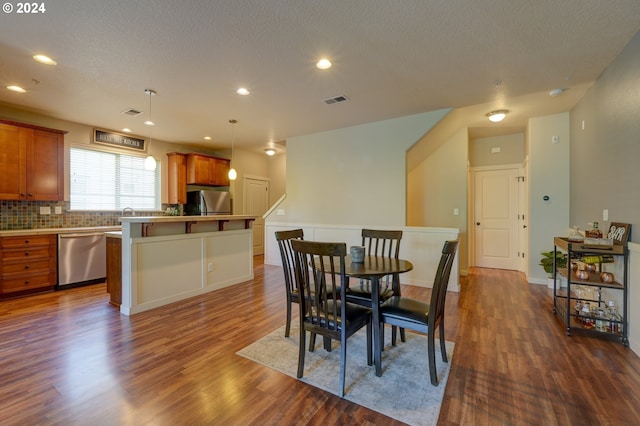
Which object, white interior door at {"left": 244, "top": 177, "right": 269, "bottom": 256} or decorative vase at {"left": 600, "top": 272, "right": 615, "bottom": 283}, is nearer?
decorative vase at {"left": 600, "top": 272, "right": 615, "bottom": 283}

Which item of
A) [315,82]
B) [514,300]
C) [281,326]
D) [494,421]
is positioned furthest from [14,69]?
[514,300]

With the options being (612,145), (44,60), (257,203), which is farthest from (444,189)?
(44,60)

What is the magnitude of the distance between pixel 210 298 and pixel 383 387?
8.95 feet

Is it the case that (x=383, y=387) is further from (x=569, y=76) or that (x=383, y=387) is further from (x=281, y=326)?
(x=569, y=76)

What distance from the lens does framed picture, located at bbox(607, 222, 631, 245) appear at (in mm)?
2591

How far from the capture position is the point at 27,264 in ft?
13.4

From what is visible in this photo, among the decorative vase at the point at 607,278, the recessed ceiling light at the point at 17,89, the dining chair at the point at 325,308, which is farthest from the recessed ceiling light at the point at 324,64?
the recessed ceiling light at the point at 17,89

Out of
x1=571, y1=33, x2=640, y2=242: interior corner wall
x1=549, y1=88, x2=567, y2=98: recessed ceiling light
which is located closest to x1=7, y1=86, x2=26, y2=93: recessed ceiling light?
x1=571, y1=33, x2=640, y2=242: interior corner wall

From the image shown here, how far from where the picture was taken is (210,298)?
3896 millimetres

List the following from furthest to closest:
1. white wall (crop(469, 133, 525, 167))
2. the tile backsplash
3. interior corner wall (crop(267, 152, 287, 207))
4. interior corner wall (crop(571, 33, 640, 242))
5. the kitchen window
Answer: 1. interior corner wall (crop(267, 152, 287, 207))
2. white wall (crop(469, 133, 525, 167))
3. the kitchen window
4. the tile backsplash
5. interior corner wall (crop(571, 33, 640, 242))

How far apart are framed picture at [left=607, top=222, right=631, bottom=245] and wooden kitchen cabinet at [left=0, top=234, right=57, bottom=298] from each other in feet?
23.1

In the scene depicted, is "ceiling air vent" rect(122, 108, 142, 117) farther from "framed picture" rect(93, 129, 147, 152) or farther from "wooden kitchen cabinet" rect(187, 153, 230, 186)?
"wooden kitchen cabinet" rect(187, 153, 230, 186)

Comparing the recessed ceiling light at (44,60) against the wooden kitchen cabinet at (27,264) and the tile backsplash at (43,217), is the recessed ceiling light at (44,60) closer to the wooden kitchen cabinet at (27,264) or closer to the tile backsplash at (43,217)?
the wooden kitchen cabinet at (27,264)

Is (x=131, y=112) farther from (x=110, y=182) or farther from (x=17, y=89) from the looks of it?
(x=110, y=182)
